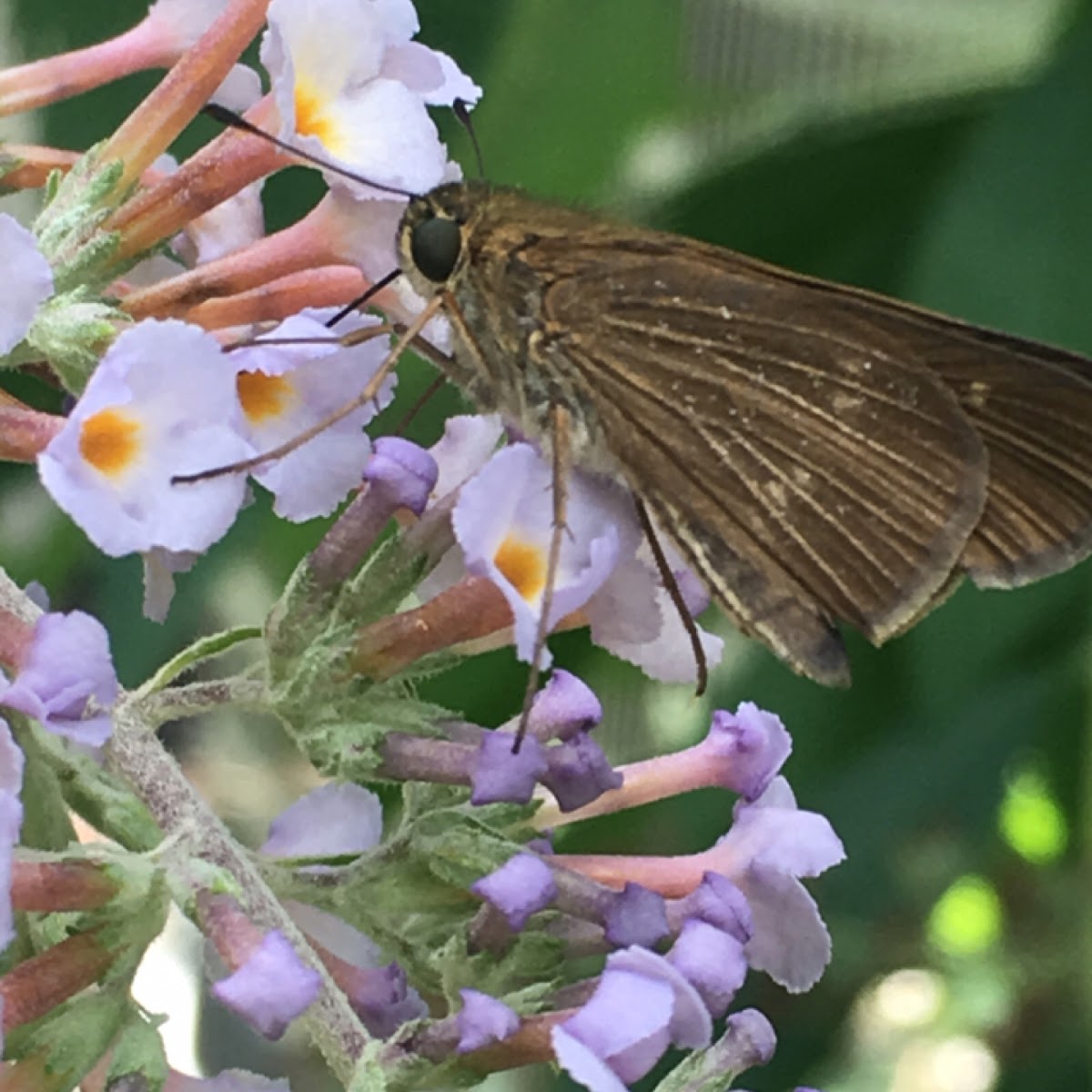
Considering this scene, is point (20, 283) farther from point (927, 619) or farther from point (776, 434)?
point (927, 619)

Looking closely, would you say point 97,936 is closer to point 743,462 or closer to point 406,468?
point 406,468

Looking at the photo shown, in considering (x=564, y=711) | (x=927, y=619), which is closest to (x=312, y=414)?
(x=564, y=711)

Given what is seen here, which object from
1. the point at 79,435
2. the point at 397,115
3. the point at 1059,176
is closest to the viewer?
the point at 79,435

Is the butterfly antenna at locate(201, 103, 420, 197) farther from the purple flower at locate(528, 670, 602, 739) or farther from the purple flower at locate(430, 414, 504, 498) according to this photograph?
the purple flower at locate(528, 670, 602, 739)

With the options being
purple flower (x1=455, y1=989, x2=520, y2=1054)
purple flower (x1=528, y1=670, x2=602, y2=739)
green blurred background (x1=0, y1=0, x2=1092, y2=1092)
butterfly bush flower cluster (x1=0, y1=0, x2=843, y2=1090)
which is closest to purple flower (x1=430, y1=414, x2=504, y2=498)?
butterfly bush flower cluster (x1=0, y1=0, x2=843, y2=1090)

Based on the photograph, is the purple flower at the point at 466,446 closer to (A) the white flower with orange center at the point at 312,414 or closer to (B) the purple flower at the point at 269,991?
(A) the white flower with orange center at the point at 312,414

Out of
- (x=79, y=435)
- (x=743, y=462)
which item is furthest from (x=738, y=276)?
(x=79, y=435)

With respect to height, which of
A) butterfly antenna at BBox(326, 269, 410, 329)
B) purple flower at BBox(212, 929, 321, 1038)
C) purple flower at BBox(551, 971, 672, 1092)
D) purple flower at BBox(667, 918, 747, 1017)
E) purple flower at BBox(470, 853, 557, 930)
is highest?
butterfly antenna at BBox(326, 269, 410, 329)
